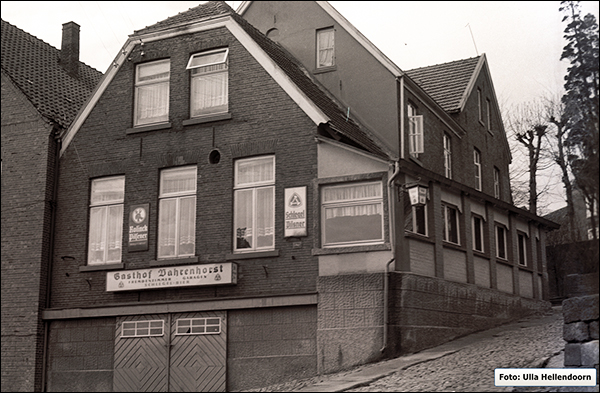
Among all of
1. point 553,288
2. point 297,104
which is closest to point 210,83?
point 297,104

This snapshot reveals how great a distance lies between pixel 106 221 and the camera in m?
21.9

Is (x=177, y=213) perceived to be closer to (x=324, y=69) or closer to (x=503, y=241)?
(x=324, y=69)

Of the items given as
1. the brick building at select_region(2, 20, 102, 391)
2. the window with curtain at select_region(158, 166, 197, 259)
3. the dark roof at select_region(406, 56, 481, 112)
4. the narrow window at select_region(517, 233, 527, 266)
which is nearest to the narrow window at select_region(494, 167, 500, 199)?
the narrow window at select_region(517, 233, 527, 266)

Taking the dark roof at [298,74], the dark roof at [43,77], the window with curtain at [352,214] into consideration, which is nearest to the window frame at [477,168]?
the dark roof at [298,74]

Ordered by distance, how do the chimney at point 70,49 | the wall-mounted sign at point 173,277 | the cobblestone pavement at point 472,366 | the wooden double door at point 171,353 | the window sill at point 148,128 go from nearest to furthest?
1. the cobblestone pavement at point 472,366
2. the wooden double door at point 171,353
3. the wall-mounted sign at point 173,277
4. the window sill at point 148,128
5. the chimney at point 70,49

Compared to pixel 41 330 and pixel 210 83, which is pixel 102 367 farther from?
pixel 210 83

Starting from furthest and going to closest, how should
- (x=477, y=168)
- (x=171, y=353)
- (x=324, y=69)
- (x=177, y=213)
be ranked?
(x=477, y=168), (x=324, y=69), (x=177, y=213), (x=171, y=353)

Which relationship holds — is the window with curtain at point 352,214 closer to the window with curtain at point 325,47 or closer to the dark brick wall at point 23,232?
the window with curtain at point 325,47

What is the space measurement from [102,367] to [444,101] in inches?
515

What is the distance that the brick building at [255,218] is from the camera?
61.8 ft

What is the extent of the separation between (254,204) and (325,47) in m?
5.61

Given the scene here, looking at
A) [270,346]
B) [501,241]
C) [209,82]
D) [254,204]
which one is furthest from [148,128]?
[501,241]

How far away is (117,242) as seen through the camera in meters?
21.6

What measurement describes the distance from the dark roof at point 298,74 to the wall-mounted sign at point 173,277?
426 centimetres
